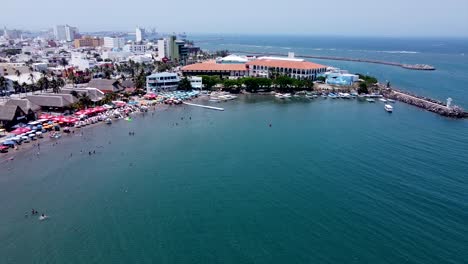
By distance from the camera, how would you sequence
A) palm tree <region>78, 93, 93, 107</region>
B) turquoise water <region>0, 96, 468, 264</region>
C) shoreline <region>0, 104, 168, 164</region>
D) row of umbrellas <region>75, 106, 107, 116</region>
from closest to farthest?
turquoise water <region>0, 96, 468, 264</region>
shoreline <region>0, 104, 168, 164</region>
row of umbrellas <region>75, 106, 107, 116</region>
palm tree <region>78, 93, 93, 107</region>

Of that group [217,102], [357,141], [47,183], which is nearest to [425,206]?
[357,141]

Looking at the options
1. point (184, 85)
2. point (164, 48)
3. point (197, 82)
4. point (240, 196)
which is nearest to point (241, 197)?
point (240, 196)

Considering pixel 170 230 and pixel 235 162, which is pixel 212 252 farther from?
pixel 235 162

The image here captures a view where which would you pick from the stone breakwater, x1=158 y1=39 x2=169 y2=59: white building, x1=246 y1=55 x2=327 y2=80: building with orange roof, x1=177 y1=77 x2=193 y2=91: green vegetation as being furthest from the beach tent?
x1=158 y1=39 x2=169 y2=59: white building

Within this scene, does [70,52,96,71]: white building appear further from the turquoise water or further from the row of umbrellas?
the turquoise water

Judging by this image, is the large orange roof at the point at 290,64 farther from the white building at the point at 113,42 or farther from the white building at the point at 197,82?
the white building at the point at 113,42

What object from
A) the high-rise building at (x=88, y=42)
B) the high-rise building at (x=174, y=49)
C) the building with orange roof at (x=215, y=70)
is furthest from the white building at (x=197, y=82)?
the high-rise building at (x=88, y=42)
